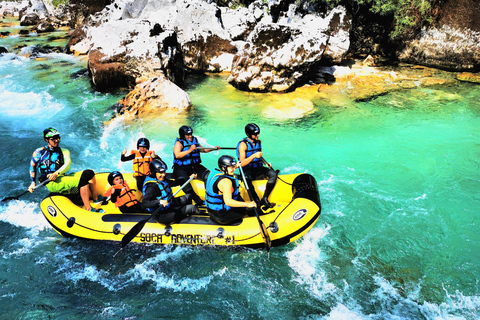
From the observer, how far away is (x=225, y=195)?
4.31 metres

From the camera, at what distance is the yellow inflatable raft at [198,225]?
4.57 m

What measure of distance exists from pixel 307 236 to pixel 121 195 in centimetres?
300

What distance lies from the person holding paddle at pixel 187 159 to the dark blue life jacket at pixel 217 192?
0.85 metres

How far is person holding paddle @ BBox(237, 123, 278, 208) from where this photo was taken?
206 inches

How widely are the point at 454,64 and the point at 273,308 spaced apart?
12.3 metres

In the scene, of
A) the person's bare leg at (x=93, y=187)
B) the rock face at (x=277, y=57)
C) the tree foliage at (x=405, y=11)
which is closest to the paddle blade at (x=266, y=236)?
the person's bare leg at (x=93, y=187)

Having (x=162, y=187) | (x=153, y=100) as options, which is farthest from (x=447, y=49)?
(x=162, y=187)

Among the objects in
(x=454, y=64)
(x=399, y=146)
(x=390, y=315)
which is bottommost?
(x=390, y=315)

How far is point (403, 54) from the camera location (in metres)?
13.2

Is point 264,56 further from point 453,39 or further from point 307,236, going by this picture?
point 307,236

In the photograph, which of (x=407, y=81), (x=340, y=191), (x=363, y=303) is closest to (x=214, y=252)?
(x=363, y=303)

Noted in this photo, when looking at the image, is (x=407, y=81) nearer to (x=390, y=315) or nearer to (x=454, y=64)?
(x=454, y=64)

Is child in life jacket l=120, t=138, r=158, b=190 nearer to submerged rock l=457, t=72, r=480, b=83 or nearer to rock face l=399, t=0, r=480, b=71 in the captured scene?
submerged rock l=457, t=72, r=480, b=83

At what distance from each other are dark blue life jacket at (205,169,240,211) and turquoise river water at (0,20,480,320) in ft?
2.63
